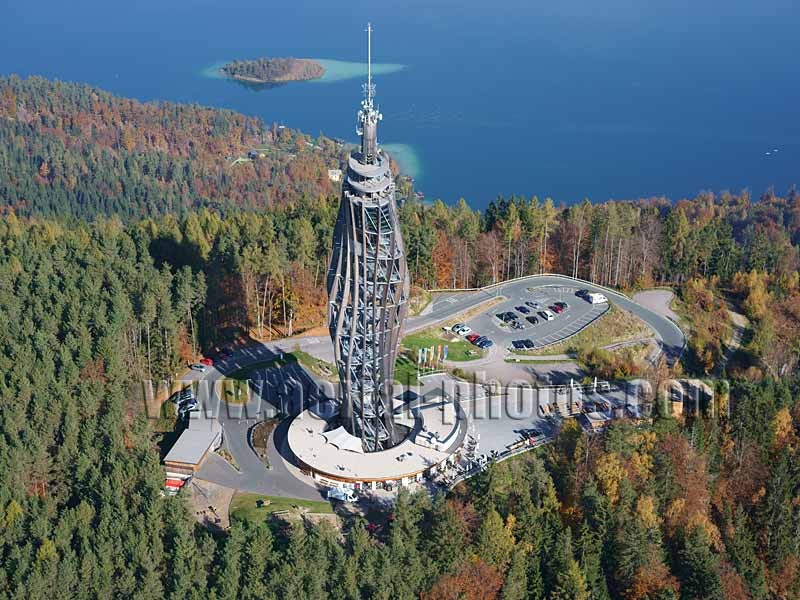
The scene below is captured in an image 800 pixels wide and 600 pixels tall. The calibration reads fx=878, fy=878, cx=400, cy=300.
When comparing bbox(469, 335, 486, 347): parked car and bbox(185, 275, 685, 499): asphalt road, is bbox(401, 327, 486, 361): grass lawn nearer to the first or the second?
bbox(469, 335, 486, 347): parked car

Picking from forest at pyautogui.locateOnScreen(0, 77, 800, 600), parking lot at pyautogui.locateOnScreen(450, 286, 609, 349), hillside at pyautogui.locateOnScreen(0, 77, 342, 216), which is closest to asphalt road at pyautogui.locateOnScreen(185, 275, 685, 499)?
parking lot at pyautogui.locateOnScreen(450, 286, 609, 349)

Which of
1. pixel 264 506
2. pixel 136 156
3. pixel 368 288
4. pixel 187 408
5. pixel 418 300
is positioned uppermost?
pixel 368 288

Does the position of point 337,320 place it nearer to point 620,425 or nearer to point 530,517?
point 530,517

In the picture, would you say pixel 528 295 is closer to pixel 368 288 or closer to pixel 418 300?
pixel 418 300

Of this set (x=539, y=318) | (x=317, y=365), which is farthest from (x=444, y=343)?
(x=317, y=365)

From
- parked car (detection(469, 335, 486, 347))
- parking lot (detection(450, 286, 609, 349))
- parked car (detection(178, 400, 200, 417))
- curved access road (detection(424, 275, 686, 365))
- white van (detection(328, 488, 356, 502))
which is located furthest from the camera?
curved access road (detection(424, 275, 686, 365))

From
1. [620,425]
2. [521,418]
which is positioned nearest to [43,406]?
[521,418]
